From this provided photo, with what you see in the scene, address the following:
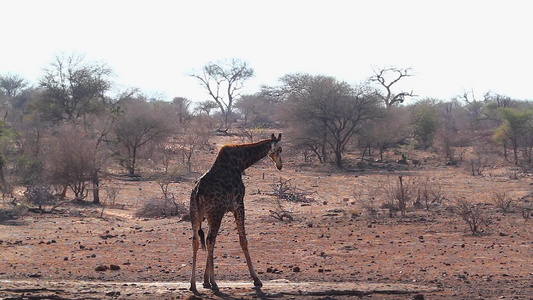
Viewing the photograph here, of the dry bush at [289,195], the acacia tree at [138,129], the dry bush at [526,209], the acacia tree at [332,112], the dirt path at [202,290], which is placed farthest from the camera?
the acacia tree at [332,112]

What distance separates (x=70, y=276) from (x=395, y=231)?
24.9 ft

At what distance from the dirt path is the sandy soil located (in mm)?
14

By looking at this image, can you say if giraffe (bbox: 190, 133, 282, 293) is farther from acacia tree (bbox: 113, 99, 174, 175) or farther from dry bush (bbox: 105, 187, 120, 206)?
acacia tree (bbox: 113, 99, 174, 175)

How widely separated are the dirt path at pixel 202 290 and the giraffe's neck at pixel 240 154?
1.72 m

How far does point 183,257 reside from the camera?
12.3 m

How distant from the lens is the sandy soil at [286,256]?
9195 mm

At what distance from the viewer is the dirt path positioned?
28.9ft

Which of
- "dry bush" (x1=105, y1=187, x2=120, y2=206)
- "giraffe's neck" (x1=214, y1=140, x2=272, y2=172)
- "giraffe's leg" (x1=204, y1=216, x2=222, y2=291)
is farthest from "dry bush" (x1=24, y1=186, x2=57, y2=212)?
"giraffe's leg" (x1=204, y1=216, x2=222, y2=291)

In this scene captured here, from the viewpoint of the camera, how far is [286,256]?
12375mm

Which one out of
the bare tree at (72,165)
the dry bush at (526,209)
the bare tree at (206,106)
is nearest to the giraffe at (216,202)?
the dry bush at (526,209)

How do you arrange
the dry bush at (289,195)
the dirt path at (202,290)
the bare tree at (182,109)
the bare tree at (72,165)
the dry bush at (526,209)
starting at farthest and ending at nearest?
1. the bare tree at (182,109)
2. the dry bush at (289,195)
3. the bare tree at (72,165)
4. the dry bush at (526,209)
5. the dirt path at (202,290)

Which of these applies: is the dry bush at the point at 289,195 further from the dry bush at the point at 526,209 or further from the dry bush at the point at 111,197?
the dry bush at the point at 526,209

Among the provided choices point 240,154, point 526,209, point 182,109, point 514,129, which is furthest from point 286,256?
point 182,109

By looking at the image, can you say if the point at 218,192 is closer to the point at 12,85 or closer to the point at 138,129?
the point at 138,129
